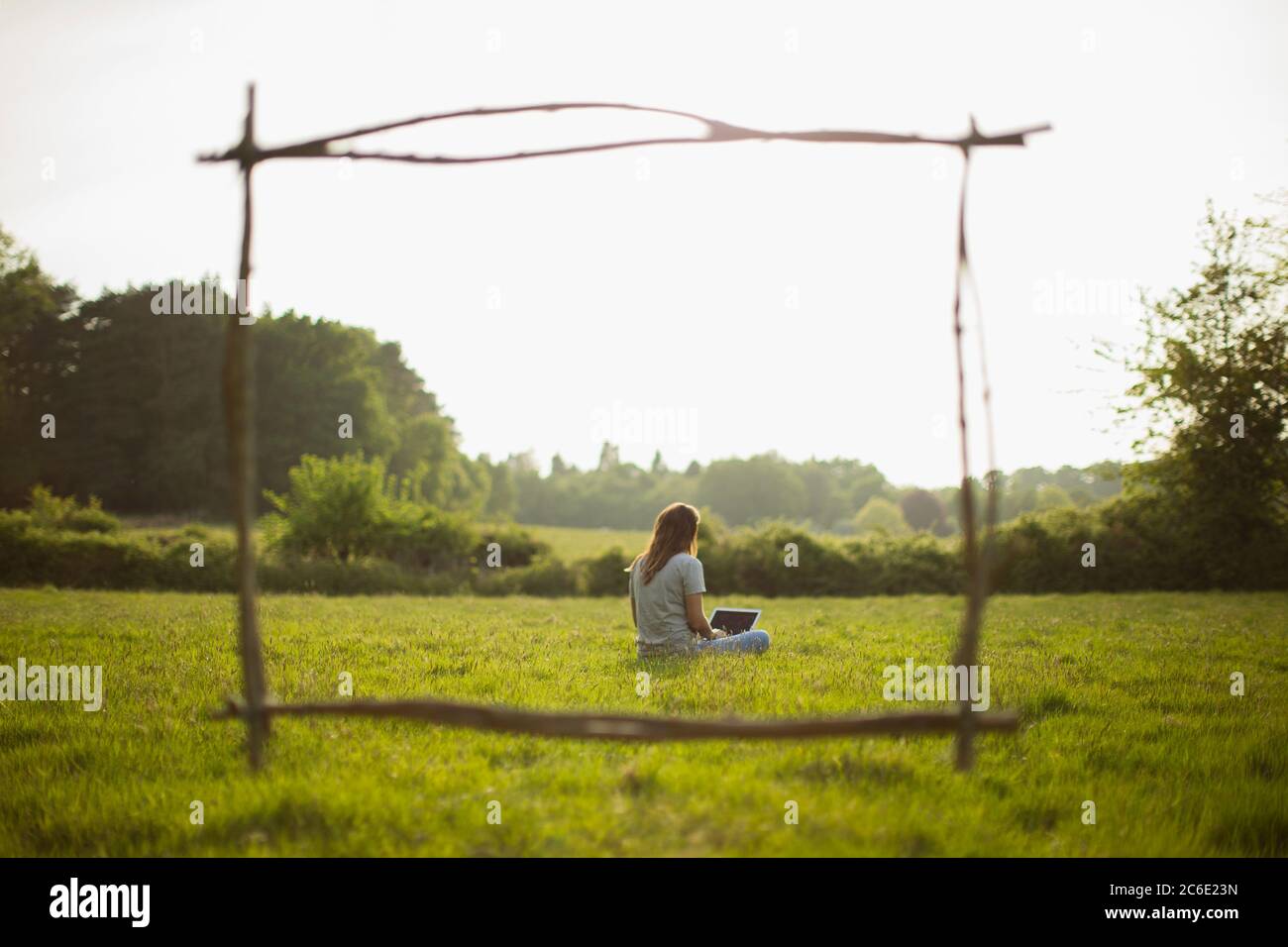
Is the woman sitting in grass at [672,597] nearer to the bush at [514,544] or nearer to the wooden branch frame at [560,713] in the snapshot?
the wooden branch frame at [560,713]

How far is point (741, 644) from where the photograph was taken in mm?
8016

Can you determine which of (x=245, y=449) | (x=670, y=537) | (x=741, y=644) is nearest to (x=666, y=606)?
(x=670, y=537)

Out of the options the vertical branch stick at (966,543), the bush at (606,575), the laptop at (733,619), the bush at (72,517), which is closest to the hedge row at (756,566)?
the bush at (606,575)

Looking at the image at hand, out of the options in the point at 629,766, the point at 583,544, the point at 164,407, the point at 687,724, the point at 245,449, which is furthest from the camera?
the point at 164,407

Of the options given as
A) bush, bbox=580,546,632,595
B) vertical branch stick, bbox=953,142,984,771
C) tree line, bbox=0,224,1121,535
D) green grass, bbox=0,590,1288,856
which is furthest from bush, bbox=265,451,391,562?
vertical branch stick, bbox=953,142,984,771

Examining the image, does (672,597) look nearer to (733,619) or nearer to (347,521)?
(733,619)

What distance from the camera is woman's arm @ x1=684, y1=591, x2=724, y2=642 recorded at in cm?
765

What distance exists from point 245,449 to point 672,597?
505cm

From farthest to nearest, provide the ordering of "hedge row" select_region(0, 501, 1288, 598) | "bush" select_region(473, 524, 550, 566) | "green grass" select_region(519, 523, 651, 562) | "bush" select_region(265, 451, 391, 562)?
"bush" select_region(473, 524, 550, 566) → "green grass" select_region(519, 523, 651, 562) → "bush" select_region(265, 451, 391, 562) → "hedge row" select_region(0, 501, 1288, 598)

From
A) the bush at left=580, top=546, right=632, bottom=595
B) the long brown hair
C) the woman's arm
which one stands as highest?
the long brown hair

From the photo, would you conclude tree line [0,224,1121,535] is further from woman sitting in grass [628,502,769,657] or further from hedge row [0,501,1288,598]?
woman sitting in grass [628,502,769,657]

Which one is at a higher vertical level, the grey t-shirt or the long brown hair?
the long brown hair

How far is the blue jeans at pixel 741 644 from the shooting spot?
7945 mm
